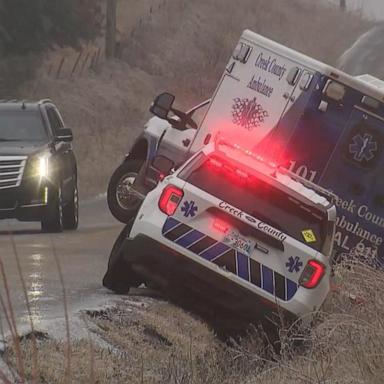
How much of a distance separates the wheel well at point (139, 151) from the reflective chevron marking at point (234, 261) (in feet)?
19.9

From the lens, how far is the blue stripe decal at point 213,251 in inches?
382

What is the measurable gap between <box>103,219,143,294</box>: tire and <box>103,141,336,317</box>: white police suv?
626 millimetres

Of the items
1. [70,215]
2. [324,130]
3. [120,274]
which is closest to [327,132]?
[324,130]

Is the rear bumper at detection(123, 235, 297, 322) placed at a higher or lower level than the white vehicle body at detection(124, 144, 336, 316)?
lower

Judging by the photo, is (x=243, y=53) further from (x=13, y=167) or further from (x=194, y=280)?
(x=194, y=280)

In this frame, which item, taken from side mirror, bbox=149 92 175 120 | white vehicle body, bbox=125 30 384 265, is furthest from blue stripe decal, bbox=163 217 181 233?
side mirror, bbox=149 92 175 120

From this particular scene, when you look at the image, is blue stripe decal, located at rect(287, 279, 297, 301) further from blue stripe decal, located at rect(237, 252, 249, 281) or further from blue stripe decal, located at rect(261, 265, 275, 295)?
blue stripe decal, located at rect(237, 252, 249, 281)

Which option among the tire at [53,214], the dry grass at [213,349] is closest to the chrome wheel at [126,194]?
the tire at [53,214]

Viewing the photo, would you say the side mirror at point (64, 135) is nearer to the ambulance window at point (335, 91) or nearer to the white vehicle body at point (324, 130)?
the white vehicle body at point (324, 130)

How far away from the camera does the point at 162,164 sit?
1503 cm

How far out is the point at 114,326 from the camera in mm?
9328

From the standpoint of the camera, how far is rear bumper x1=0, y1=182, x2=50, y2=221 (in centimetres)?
1711

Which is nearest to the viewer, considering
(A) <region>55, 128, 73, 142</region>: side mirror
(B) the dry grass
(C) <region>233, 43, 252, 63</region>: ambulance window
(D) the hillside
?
(B) the dry grass

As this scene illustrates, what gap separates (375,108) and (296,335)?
15.8ft
